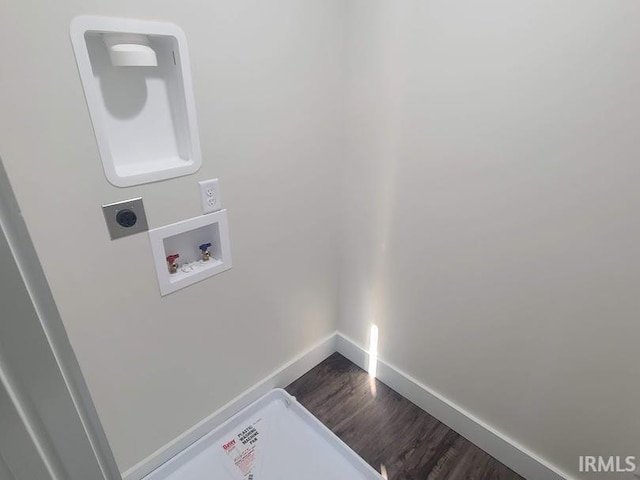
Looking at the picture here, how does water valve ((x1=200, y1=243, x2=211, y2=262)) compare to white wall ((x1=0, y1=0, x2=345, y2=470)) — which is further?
water valve ((x1=200, y1=243, x2=211, y2=262))

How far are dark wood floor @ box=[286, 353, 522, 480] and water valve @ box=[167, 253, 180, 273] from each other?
95 centimetres

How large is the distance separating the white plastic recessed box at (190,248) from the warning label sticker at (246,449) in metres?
0.79

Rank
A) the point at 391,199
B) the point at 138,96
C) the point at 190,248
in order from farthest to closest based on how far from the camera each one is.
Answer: the point at 391,199 → the point at 190,248 → the point at 138,96

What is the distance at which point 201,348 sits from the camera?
4.72 feet

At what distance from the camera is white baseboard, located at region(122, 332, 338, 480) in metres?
1.42

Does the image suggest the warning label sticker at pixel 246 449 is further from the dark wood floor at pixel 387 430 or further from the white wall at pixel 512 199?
the white wall at pixel 512 199

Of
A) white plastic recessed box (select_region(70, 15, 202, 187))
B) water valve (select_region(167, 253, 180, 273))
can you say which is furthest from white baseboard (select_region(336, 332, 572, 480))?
white plastic recessed box (select_region(70, 15, 202, 187))

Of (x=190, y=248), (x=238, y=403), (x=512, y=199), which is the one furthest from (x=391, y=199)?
(x=238, y=403)

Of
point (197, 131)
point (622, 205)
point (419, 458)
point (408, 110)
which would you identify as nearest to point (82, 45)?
point (197, 131)

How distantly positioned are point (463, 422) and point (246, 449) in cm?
97

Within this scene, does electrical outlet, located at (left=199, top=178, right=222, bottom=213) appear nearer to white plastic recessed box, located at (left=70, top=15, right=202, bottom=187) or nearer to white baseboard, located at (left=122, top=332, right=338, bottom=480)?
white plastic recessed box, located at (left=70, top=15, right=202, bottom=187)

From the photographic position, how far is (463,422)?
5.14 ft

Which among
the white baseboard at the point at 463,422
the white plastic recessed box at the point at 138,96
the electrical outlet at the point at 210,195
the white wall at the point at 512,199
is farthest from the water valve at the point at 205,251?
the white baseboard at the point at 463,422

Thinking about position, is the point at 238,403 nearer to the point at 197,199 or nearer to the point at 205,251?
the point at 205,251
